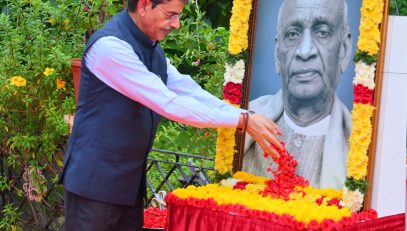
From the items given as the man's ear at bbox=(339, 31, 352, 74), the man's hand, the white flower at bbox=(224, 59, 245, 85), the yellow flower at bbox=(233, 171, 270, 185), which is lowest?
the yellow flower at bbox=(233, 171, 270, 185)

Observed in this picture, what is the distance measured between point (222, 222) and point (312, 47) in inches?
34.3

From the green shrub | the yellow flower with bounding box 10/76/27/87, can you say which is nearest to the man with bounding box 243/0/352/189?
the green shrub

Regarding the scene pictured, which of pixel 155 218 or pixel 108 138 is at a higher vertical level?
pixel 108 138

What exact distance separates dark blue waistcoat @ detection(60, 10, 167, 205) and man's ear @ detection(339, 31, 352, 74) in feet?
2.86

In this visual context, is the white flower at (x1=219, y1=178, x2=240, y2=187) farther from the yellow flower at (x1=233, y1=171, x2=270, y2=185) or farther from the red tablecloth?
the red tablecloth

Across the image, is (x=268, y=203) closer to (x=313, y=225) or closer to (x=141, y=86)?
(x=313, y=225)

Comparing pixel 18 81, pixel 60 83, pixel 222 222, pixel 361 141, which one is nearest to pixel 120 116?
pixel 222 222

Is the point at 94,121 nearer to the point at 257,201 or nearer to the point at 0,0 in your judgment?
the point at 257,201

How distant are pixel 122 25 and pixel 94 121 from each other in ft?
1.31

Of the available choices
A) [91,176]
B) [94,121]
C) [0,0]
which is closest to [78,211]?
[91,176]

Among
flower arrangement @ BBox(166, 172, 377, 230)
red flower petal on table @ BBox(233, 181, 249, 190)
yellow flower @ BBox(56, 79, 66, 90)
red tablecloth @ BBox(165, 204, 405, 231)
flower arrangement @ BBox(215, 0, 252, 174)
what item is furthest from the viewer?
yellow flower @ BBox(56, 79, 66, 90)

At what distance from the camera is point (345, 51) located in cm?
369

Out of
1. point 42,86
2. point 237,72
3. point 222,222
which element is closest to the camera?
point 222,222

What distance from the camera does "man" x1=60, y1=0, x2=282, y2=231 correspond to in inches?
129
